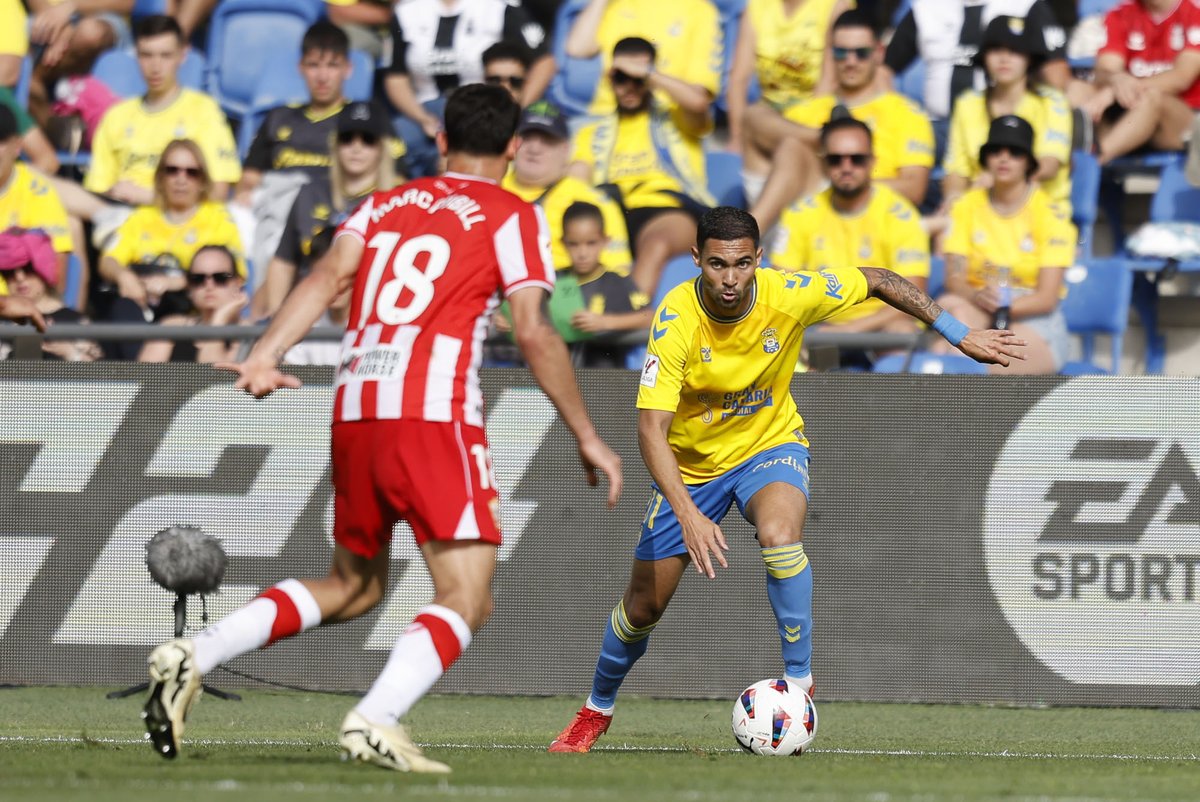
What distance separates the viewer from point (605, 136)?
41.5ft

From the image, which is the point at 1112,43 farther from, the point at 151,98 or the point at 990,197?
the point at 151,98

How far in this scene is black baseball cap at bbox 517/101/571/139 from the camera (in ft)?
39.1

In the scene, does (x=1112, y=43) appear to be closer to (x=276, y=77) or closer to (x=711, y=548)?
(x=276, y=77)

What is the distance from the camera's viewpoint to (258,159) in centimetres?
1273

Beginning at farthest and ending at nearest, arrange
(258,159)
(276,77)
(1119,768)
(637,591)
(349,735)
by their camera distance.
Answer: (276,77) → (258,159) → (637,591) → (1119,768) → (349,735)

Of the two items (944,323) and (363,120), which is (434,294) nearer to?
(944,323)

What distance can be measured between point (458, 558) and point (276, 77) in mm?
8902

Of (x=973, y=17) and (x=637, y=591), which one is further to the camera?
(x=973, y=17)

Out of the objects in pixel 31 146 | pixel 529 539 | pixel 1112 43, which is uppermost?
pixel 1112 43

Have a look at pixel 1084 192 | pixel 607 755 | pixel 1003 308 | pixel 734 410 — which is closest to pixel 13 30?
pixel 1003 308

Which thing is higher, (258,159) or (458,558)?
(458,558)

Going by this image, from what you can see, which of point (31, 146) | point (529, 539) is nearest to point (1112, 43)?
point (529, 539)

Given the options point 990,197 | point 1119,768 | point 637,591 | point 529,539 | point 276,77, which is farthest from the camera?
point 276,77

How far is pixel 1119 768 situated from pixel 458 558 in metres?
2.61
